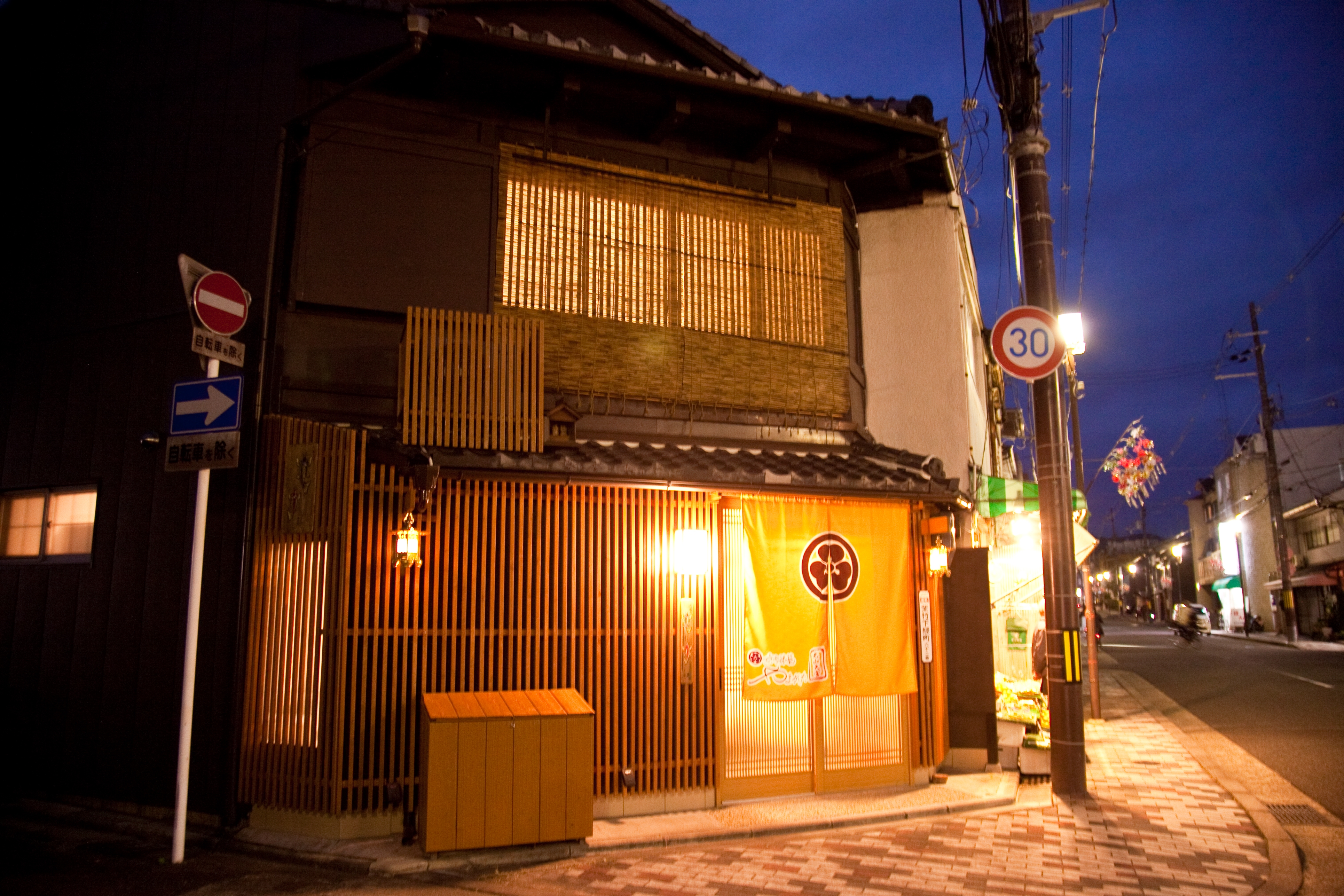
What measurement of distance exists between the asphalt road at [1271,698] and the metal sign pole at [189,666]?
11.8 m

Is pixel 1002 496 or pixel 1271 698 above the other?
pixel 1002 496

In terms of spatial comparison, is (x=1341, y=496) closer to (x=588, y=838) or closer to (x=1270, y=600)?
(x=1270, y=600)

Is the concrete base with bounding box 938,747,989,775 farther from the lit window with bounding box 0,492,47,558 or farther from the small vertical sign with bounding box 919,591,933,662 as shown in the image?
the lit window with bounding box 0,492,47,558

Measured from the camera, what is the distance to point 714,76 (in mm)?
10742

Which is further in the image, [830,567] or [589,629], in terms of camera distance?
[830,567]

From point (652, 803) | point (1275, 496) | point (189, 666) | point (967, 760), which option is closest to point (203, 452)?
point (189, 666)

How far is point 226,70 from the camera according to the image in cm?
1040

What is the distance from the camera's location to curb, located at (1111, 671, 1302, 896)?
716 cm

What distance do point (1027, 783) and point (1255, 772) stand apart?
3.39m

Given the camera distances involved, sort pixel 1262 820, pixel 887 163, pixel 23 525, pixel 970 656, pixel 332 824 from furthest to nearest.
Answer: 1. pixel 887 163
2. pixel 970 656
3. pixel 23 525
4. pixel 1262 820
5. pixel 332 824

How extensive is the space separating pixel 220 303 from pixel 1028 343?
893 centimetres

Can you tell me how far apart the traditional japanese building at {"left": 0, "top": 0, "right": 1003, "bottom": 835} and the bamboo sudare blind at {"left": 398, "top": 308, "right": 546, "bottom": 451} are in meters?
0.04

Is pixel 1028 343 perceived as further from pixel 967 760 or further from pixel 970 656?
pixel 967 760

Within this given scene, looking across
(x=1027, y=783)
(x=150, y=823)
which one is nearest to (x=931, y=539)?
(x=1027, y=783)
